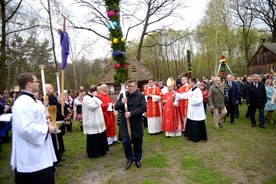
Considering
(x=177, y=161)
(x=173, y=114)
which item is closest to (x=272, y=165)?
(x=177, y=161)

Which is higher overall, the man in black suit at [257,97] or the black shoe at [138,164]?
the man in black suit at [257,97]

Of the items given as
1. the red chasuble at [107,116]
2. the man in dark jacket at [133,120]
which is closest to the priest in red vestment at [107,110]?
the red chasuble at [107,116]

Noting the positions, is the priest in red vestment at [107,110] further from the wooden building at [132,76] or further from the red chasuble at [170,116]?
the wooden building at [132,76]

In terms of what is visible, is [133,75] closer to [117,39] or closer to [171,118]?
[171,118]

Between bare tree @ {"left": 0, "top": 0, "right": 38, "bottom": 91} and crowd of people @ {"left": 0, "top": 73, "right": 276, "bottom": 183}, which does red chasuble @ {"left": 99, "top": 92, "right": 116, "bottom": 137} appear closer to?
crowd of people @ {"left": 0, "top": 73, "right": 276, "bottom": 183}

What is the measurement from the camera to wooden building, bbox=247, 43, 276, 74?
29.3m

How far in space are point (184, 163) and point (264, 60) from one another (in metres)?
31.8

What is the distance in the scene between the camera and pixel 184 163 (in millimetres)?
5109

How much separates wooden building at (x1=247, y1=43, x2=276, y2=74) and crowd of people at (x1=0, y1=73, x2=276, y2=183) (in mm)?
23727

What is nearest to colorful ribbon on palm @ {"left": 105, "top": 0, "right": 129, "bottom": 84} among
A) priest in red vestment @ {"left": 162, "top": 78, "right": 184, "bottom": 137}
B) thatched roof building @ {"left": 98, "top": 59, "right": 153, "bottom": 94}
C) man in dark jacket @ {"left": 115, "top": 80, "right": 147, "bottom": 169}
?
man in dark jacket @ {"left": 115, "top": 80, "right": 147, "bottom": 169}

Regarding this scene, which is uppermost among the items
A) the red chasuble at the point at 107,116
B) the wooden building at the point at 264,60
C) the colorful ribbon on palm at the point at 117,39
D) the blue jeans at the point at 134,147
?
the wooden building at the point at 264,60

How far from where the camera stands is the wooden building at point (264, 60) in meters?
29.3

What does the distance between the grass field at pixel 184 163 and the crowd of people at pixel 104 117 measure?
0.37 m

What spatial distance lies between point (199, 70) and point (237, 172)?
36.9 m
